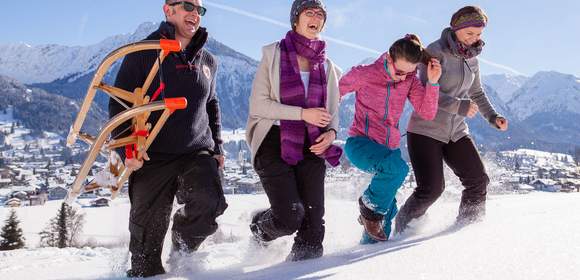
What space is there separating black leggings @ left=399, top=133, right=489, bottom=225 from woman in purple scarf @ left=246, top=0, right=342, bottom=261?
963 mm

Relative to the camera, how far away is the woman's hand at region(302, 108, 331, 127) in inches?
145

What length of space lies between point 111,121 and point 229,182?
135m

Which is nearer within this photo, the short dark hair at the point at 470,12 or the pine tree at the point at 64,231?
the short dark hair at the point at 470,12

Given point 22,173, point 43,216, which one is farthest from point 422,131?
point 22,173

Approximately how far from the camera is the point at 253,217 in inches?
165

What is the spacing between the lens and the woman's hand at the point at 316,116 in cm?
369

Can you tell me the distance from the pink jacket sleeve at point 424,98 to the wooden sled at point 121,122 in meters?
2.09

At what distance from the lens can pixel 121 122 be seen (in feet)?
11.0

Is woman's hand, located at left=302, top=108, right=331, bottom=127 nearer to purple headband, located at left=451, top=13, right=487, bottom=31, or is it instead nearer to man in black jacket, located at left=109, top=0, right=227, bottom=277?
man in black jacket, located at left=109, top=0, right=227, bottom=277

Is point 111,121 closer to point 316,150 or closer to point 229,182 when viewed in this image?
point 316,150

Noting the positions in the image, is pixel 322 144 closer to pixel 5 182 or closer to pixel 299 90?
pixel 299 90

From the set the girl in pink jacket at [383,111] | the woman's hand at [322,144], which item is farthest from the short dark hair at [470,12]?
the woman's hand at [322,144]

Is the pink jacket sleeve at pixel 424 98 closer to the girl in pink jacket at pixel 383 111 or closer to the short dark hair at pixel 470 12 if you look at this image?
the girl in pink jacket at pixel 383 111

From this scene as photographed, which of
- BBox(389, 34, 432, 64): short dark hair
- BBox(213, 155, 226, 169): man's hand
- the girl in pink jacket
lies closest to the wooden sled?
BBox(213, 155, 226, 169): man's hand
